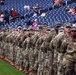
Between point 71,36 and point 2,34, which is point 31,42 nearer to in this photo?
point 71,36

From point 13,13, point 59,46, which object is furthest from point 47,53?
point 13,13

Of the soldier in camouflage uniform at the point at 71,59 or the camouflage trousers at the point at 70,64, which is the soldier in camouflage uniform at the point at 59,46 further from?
the camouflage trousers at the point at 70,64

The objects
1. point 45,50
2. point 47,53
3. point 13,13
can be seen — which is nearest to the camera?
point 47,53

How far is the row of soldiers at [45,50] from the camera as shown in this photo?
7418 millimetres

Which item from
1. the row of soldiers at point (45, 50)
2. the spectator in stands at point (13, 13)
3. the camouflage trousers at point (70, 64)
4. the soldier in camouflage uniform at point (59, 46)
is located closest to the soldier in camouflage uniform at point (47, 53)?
the row of soldiers at point (45, 50)

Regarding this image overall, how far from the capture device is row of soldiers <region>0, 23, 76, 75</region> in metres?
7.42

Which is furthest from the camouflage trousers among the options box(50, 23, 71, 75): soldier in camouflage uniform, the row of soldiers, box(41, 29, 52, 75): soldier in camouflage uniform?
box(41, 29, 52, 75): soldier in camouflage uniform

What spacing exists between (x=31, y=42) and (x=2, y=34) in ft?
21.9

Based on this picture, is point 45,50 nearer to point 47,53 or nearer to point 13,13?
point 47,53

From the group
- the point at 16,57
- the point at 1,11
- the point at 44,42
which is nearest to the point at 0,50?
the point at 16,57

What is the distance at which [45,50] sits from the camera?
1046 centimetres

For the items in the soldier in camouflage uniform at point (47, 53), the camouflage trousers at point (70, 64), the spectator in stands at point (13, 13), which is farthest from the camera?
the spectator in stands at point (13, 13)

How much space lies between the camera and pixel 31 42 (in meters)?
12.6

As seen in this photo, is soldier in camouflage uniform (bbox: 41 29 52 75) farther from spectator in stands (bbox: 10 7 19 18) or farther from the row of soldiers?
spectator in stands (bbox: 10 7 19 18)
